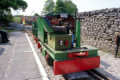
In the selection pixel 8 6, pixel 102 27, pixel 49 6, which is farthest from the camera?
pixel 49 6

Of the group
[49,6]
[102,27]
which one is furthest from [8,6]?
[49,6]

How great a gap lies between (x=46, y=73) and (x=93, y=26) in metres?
5.37

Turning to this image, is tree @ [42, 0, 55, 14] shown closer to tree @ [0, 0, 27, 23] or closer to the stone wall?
tree @ [0, 0, 27, 23]

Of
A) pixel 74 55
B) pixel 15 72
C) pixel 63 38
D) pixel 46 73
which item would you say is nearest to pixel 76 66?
pixel 74 55

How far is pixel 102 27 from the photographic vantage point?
7.39 meters

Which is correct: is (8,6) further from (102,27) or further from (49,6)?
(49,6)

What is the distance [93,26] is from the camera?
8.22m

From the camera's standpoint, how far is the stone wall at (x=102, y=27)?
652 centimetres

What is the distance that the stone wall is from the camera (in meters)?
6.52

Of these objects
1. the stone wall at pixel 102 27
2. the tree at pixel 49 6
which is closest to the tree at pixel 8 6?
the stone wall at pixel 102 27

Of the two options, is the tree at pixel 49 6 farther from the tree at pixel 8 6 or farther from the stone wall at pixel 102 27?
the stone wall at pixel 102 27

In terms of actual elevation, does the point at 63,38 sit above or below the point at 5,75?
above

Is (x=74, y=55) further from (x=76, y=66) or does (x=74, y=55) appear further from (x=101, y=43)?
(x=101, y=43)

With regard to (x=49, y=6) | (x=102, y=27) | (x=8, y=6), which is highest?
(x=49, y=6)
